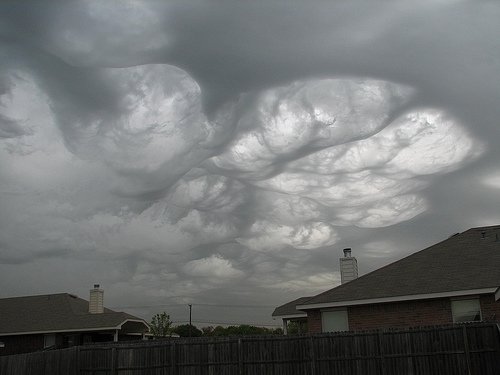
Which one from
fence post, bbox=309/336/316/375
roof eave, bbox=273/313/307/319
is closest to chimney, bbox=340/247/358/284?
roof eave, bbox=273/313/307/319

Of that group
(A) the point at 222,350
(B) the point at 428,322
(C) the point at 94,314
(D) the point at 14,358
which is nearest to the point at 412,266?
(B) the point at 428,322

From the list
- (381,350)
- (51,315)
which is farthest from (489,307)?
(51,315)

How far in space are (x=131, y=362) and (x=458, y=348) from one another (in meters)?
8.97

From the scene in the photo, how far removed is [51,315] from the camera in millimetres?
31922

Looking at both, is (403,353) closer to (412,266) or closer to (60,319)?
(412,266)

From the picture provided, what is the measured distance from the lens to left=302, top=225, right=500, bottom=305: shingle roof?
1750 centimetres

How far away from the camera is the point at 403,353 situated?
47.4ft

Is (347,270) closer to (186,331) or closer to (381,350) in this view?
(381,350)

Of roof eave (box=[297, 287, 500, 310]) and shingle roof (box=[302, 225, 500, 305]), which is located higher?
shingle roof (box=[302, 225, 500, 305])

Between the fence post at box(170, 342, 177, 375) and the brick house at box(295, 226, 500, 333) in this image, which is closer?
the fence post at box(170, 342, 177, 375)

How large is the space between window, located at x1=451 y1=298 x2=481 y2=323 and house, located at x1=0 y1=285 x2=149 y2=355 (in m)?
17.6

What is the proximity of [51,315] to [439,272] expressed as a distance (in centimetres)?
2210

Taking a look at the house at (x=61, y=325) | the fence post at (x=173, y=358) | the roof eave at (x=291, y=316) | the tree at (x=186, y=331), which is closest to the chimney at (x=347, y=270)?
the roof eave at (x=291, y=316)

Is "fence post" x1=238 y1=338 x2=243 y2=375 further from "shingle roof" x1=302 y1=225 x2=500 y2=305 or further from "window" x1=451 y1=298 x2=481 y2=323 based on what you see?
"window" x1=451 y1=298 x2=481 y2=323
